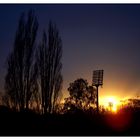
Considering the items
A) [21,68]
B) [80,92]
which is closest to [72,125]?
[21,68]

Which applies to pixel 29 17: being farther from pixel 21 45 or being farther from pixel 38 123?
pixel 38 123

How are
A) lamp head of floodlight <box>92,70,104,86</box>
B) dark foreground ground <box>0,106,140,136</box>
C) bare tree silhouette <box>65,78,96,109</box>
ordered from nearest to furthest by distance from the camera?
1. dark foreground ground <box>0,106,140,136</box>
2. lamp head of floodlight <box>92,70,104,86</box>
3. bare tree silhouette <box>65,78,96,109</box>

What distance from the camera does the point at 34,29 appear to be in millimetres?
15617

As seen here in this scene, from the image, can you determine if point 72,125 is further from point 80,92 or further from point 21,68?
point 80,92

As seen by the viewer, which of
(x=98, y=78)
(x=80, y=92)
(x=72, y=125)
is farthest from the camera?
(x=80, y=92)

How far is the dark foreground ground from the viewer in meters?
7.55

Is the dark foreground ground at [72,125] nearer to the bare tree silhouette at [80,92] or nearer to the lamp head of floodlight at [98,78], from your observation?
the lamp head of floodlight at [98,78]

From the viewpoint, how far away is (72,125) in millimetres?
8023

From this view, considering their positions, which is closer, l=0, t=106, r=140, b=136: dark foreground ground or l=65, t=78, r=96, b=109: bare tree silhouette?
l=0, t=106, r=140, b=136: dark foreground ground

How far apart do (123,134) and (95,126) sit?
772mm

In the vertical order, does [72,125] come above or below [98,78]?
below

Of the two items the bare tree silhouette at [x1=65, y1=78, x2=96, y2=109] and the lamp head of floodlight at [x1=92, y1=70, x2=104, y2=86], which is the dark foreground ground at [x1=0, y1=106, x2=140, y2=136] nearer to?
the lamp head of floodlight at [x1=92, y1=70, x2=104, y2=86]

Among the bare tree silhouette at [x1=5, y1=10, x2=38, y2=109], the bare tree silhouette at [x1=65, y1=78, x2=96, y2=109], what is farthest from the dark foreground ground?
the bare tree silhouette at [x1=65, y1=78, x2=96, y2=109]

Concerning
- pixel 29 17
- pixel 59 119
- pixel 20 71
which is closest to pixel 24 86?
pixel 20 71
